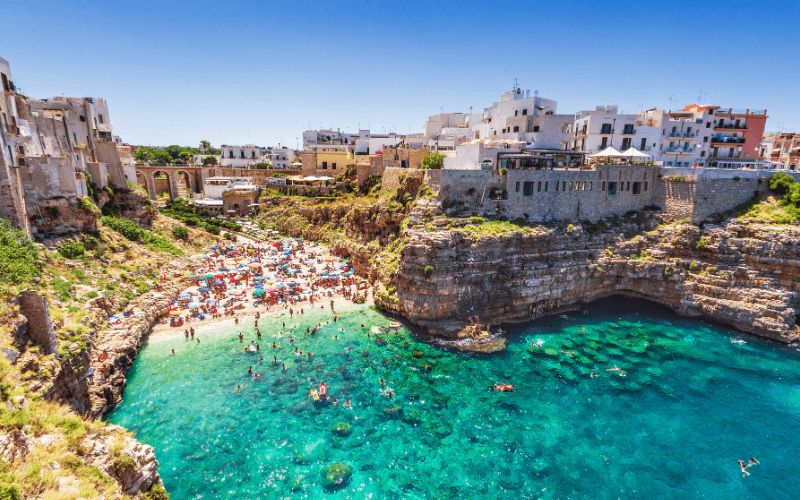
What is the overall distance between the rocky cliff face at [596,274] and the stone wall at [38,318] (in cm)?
2100

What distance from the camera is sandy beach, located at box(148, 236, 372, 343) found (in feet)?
94.3

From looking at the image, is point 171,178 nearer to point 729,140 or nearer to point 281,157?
point 281,157

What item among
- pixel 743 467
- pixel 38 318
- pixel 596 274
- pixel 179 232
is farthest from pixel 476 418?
pixel 179 232

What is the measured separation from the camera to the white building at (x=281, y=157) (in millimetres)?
79994

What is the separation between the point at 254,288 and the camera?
35000 millimetres

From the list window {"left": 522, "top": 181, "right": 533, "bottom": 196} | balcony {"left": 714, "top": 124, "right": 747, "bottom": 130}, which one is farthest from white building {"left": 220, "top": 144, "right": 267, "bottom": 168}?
balcony {"left": 714, "top": 124, "right": 747, "bottom": 130}

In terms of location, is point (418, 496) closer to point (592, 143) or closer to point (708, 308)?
point (708, 308)

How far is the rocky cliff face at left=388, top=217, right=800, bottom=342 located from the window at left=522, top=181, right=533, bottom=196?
144 inches

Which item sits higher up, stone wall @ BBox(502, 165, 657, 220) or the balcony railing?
the balcony railing

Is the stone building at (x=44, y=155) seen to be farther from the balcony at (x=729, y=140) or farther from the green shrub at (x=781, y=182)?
the balcony at (x=729, y=140)

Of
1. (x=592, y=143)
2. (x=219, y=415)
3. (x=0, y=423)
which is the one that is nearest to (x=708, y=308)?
(x=592, y=143)

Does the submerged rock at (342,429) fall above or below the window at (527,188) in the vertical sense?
below

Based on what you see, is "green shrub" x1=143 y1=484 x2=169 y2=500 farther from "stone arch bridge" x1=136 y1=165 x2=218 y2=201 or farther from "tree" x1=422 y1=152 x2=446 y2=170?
"stone arch bridge" x1=136 y1=165 x2=218 y2=201

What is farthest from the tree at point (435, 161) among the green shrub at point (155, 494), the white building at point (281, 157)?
the white building at point (281, 157)
